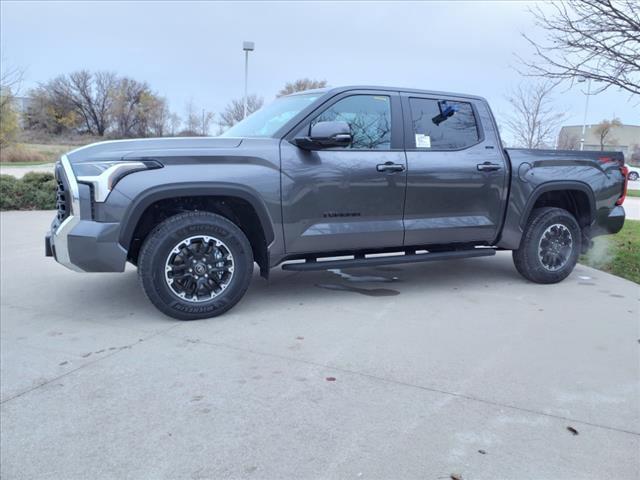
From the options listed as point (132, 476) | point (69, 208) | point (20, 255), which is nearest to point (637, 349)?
point (132, 476)

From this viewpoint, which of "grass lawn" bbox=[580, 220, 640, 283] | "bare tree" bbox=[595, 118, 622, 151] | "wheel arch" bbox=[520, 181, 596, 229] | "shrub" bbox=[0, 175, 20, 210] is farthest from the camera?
"bare tree" bbox=[595, 118, 622, 151]

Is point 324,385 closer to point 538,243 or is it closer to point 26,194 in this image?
point 538,243

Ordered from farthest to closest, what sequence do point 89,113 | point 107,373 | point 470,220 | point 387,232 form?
point 89,113, point 470,220, point 387,232, point 107,373

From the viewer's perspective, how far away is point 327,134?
4.29 meters

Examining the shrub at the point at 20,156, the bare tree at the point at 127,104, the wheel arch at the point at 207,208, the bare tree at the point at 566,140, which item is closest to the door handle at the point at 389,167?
the wheel arch at the point at 207,208

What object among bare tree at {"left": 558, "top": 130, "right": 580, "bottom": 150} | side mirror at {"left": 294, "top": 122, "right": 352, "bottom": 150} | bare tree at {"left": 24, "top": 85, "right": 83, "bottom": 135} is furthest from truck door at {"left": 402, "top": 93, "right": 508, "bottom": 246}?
bare tree at {"left": 24, "top": 85, "right": 83, "bottom": 135}

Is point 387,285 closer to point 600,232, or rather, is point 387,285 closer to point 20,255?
point 600,232

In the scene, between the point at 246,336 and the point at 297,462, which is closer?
the point at 297,462

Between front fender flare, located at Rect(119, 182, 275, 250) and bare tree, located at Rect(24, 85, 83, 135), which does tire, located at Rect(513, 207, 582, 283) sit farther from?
bare tree, located at Rect(24, 85, 83, 135)

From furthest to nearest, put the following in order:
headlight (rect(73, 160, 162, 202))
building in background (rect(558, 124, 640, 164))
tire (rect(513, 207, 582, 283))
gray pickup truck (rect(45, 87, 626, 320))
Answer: building in background (rect(558, 124, 640, 164)), tire (rect(513, 207, 582, 283)), gray pickup truck (rect(45, 87, 626, 320)), headlight (rect(73, 160, 162, 202))

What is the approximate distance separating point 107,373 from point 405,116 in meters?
3.42

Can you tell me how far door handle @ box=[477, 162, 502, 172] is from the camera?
5.25 m

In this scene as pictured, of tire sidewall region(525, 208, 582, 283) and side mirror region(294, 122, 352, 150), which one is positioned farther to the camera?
tire sidewall region(525, 208, 582, 283)

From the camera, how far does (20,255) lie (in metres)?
7.01
